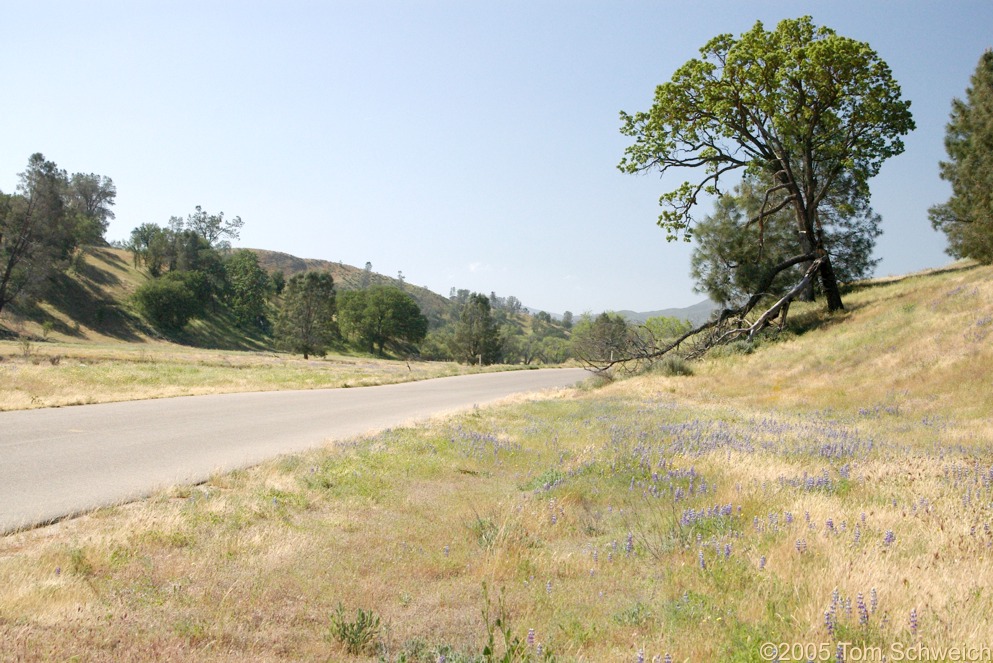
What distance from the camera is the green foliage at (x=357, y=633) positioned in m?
3.07

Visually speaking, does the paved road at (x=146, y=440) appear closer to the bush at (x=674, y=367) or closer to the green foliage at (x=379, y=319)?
the bush at (x=674, y=367)

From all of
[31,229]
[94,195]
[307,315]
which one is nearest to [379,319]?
[307,315]

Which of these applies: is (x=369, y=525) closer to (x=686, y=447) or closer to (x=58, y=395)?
(x=686, y=447)

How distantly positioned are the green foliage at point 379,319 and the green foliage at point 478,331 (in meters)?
25.9

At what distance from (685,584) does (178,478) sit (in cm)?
687

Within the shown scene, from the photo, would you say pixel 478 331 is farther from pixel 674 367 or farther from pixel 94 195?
pixel 94 195

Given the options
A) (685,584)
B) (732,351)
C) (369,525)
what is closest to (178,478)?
(369,525)

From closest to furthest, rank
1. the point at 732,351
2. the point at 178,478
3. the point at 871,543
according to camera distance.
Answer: the point at 871,543 → the point at 178,478 → the point at 732,351

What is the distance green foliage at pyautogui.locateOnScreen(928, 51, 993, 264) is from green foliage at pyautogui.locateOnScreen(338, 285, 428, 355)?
8706 cm

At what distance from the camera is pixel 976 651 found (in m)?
2.69

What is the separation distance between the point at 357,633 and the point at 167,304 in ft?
340

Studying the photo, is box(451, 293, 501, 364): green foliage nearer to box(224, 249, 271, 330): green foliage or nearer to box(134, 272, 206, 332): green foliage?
box(134, 272, 206, 332): green foliage

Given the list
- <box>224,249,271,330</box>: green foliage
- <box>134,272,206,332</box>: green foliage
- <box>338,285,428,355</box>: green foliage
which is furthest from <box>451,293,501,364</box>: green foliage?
<box>224,249,271,330</box>: green foliage

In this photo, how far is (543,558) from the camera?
4395 mm
